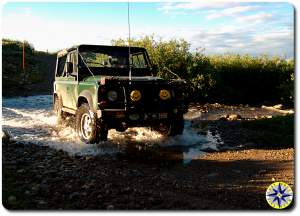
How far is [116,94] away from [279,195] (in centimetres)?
358

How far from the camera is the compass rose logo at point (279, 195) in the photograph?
498 centimetres

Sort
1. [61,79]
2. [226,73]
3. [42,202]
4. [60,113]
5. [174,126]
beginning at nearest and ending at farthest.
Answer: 1. [42,202]
2. [174,126]
3. [61,79]
4. [60,113]
5. [226,73]

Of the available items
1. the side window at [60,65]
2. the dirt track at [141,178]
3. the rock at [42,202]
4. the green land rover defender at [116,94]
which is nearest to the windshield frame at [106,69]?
the green land rover defender at [116,94]

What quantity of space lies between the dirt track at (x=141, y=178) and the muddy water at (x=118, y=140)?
9cm

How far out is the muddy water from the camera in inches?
317

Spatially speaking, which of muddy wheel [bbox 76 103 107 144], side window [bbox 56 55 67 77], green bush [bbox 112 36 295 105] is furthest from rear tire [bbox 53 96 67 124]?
green bush [bbox 112 36 295 105]

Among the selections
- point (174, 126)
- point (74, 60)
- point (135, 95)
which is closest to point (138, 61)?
point (74, 60)

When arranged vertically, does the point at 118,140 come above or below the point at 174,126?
below

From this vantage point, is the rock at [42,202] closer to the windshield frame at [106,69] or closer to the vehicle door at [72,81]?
the vehicle door at [72,81]

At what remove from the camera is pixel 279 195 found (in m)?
5.18

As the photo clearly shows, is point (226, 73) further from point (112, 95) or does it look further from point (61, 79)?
point (112, 95)

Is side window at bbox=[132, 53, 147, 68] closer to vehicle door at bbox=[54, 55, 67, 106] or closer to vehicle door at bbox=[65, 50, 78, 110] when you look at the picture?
vehicle door at bbox=[65, 50, 78, 110]

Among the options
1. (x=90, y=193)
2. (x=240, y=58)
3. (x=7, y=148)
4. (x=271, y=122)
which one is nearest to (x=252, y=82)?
(x=240, y=58)

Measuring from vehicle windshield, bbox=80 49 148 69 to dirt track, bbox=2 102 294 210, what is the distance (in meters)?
1.83
